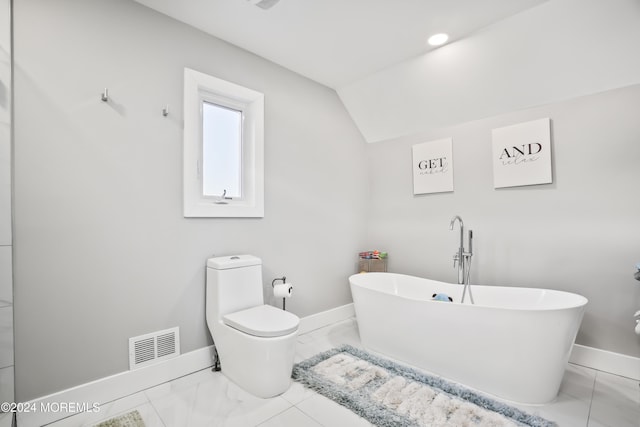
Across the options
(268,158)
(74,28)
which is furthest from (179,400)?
(74,28)

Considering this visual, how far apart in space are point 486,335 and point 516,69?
2.06 metres

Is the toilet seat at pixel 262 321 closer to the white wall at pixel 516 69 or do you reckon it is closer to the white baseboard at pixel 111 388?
the white baseboard at pixel 111 388

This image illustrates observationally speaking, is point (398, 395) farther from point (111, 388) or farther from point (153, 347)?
point (111, 388)

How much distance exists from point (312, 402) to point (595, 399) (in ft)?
5.68

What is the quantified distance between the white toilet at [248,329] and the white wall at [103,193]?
193 millimetres

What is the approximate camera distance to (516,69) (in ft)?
8.07

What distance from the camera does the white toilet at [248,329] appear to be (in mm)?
1876

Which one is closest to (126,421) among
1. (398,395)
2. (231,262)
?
(231,262)

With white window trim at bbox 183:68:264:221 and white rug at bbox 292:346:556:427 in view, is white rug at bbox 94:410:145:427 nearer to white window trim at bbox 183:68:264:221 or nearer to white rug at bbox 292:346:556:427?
white rug at bbox 292:346:556:427

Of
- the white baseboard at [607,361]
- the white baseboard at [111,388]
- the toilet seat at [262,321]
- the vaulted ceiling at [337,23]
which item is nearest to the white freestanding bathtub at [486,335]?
the white baseboard at [607,361]

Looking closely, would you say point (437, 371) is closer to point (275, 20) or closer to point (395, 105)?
point (395, 105)

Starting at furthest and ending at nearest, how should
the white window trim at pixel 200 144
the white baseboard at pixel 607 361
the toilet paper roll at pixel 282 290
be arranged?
the toilet paper roll at pixel 282 290, the white window trim at pixel 200 144, the white baseboard at pixel 607 361

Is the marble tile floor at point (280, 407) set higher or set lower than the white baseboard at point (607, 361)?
lower

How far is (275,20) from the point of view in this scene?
88.0 inches
